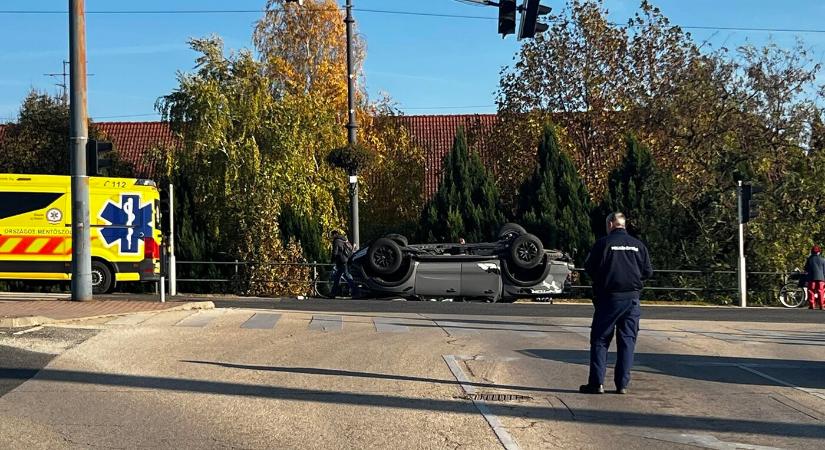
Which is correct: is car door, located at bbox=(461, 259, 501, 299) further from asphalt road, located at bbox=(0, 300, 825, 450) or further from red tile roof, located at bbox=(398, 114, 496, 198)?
red tile roof, located at bbox=(398, 114, 496, 198)

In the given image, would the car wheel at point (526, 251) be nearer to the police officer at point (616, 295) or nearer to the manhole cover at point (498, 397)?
the police officer at point (616, 295)

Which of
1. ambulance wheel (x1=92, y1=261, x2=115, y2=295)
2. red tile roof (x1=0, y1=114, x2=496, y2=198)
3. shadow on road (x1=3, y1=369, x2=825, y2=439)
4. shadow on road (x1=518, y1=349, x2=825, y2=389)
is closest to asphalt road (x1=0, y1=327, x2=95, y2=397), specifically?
shadow on road (x1=3, y1=369, x2=825, y2=439)

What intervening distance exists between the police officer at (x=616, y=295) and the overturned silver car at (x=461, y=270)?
13761mm

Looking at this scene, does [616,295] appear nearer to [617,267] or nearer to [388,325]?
[617,267]

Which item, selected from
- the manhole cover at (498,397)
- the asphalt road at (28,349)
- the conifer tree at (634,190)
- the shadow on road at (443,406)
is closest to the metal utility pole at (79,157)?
the asphalt road at (28,349)

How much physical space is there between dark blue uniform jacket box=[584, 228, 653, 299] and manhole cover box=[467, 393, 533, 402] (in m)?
1.20

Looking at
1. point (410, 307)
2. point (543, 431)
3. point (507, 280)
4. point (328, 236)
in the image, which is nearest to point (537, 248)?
point (507, 280)

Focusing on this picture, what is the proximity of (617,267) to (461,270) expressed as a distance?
14.6m

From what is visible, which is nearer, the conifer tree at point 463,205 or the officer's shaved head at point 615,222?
the officer's shaved head at point 615,222

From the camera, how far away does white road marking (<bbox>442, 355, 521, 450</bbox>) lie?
7902 millimetres

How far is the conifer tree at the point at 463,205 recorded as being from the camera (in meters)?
33.2

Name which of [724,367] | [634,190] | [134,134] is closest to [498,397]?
[724,367]

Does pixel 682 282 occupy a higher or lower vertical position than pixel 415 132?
lower

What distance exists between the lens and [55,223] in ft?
90.0
